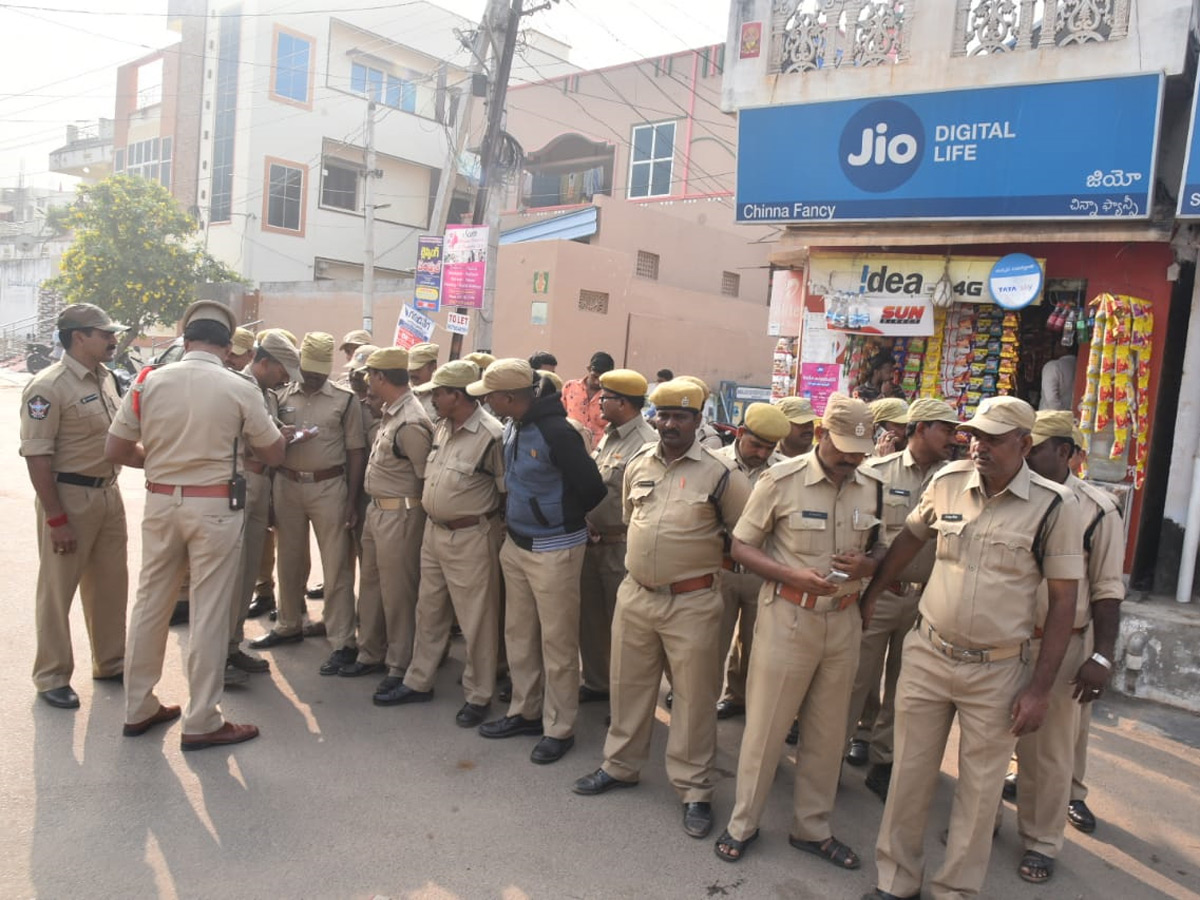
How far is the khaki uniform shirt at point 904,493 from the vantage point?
420cm

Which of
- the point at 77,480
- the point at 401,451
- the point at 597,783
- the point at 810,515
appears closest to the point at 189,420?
the point at 77,480

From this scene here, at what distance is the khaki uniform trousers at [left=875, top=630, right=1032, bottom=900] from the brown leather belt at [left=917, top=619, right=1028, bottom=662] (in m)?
0.02

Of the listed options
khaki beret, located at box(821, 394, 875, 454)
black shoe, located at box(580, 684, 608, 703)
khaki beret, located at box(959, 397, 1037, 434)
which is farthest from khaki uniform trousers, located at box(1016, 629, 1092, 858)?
black shoe, located at box(580, 684, 608, 703)

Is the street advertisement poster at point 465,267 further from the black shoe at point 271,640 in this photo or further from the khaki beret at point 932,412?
the khaki beret at point 932,412

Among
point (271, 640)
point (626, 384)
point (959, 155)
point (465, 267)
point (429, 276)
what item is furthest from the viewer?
point (429, 276)

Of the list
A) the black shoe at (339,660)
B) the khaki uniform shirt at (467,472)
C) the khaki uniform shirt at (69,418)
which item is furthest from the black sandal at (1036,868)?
the khaki uniform shirt at (69,418)

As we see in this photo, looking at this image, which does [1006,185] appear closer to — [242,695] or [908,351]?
[908,351]

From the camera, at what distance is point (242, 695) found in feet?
16.4

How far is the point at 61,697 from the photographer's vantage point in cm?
461

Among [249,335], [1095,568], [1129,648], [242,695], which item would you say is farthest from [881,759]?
[249,335]

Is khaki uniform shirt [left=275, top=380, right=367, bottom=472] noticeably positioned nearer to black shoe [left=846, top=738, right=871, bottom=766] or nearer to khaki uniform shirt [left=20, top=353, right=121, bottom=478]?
khaki uniform shirt [left=20, top=353, right=121, bottom=478]

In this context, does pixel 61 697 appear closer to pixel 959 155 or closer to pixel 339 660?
pixel 339 660

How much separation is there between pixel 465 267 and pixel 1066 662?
9059 mm

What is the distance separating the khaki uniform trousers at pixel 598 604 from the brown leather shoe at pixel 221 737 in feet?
6.20
